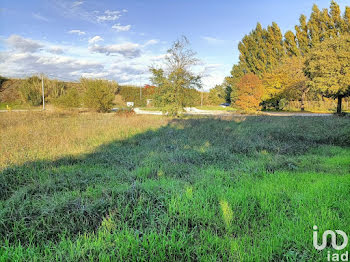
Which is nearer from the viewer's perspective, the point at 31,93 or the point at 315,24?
the point at 31,93

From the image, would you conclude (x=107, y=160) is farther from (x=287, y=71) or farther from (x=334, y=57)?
(x=287, y=71)


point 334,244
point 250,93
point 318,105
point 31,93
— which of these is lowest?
point 334,244

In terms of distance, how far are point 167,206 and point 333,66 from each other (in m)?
21.7

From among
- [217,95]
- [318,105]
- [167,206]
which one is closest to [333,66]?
[318,105]

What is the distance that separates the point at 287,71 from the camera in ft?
99.7

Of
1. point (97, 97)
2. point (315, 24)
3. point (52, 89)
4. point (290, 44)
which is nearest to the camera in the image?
point (97, 97)

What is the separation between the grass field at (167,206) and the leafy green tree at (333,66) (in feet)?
53.4

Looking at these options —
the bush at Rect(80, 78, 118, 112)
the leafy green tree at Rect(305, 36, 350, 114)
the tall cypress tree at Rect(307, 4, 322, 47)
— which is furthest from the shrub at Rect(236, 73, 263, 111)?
the tall cypress tree at Rect(307, 4, 322, 47)

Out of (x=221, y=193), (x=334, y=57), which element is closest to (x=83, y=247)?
(x=221, y=193)

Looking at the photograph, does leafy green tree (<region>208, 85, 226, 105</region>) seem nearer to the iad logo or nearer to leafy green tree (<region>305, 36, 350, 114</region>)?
leafy green tree (<region>305, 36, 350, 114</region>)

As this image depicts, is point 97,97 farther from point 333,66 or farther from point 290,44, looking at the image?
point 290,44

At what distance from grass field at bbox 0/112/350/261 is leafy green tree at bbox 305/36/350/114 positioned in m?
16.3

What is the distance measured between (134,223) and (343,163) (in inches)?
211

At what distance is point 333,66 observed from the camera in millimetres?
17969
